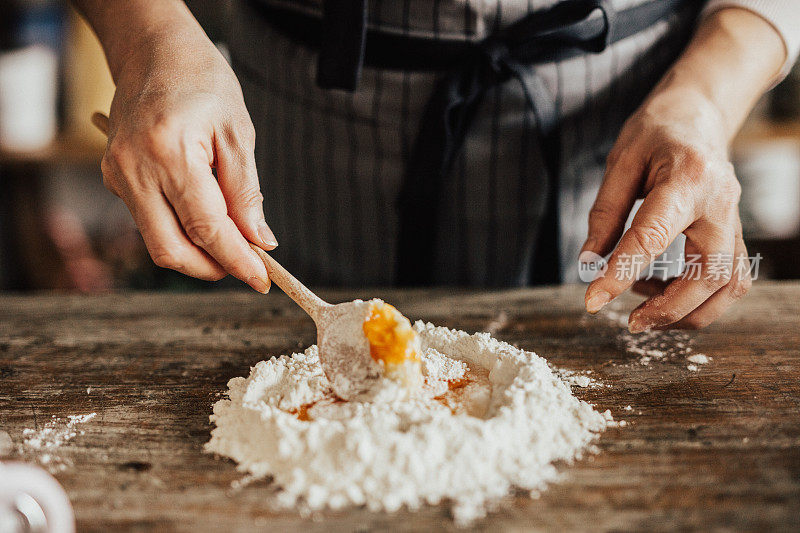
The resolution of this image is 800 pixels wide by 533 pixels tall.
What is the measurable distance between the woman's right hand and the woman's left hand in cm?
40

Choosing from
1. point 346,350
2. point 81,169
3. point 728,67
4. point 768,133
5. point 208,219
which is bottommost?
point 81,169

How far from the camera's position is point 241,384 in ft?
2.08

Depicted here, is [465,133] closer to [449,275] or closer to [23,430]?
[449,275]

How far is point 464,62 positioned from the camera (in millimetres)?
851

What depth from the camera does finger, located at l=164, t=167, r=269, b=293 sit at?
562 millimetres

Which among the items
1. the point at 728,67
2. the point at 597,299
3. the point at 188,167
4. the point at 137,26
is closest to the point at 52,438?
the point at 188,167

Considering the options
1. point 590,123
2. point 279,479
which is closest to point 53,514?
point 279,479

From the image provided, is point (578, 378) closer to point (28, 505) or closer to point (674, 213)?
point (674, 213)

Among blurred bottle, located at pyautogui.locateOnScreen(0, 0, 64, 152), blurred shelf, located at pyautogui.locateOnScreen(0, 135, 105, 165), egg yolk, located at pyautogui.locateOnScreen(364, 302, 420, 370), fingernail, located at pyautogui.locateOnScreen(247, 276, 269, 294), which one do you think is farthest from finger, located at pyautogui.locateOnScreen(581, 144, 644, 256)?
blurred bottle, located at pyautogui.locateOnScreen(0, 0, 64, 152)

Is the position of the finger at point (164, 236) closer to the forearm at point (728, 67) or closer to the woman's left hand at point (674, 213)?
the woman's left hand at point (674, 213)

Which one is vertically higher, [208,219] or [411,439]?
[208,219]

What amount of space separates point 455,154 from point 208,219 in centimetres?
46

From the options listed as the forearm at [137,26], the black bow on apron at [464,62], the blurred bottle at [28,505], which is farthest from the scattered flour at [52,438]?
the black bow on apron at [464,62]

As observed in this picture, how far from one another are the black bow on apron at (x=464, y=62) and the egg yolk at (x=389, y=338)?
0.37 m
